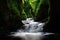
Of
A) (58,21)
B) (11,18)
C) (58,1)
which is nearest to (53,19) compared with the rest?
(58,21)

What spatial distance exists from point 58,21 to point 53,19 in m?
0.58

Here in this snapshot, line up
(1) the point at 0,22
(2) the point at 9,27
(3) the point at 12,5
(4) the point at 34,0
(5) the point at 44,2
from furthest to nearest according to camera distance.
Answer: (4) the point at 34,0 → (5) the point at 44,2 → (3) the point at 12,5 → (2) the point at 9,27 → (1) the point at 0,22

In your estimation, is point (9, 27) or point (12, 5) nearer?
point (9, 27)

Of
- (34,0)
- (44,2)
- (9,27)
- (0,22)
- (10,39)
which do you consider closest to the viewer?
(10,39)

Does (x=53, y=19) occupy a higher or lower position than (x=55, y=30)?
higher

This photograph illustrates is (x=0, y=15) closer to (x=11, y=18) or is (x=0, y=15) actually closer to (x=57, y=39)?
(x=11, y=18)

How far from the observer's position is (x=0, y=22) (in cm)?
1450

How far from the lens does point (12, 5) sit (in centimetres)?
1673

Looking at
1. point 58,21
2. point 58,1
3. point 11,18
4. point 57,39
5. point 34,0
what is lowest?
point 57,39

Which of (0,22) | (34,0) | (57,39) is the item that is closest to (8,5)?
(0,22)

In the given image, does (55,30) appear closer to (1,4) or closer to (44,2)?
(1,4)

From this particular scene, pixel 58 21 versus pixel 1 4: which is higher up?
pixel 1 4

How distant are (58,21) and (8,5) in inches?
217

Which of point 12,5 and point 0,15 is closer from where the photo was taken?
point 0,15
